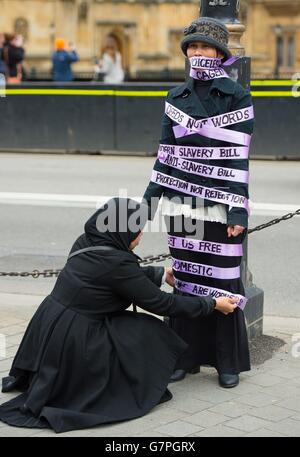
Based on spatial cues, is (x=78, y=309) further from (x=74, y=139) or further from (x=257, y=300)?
(x=74, y=139)

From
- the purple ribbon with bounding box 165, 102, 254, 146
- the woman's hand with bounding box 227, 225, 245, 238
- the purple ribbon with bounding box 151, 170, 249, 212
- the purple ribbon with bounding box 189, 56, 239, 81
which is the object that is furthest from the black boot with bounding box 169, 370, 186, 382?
the purple ribbon with bounding box 189, 56, 239, 81

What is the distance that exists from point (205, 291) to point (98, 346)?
77 cm

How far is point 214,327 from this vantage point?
608 cm

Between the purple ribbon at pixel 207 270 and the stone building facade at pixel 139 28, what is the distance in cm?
A: 3868

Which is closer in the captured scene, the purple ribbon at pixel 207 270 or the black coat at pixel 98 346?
the black coat at pixel 98 346

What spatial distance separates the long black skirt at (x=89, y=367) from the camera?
5.48 meters

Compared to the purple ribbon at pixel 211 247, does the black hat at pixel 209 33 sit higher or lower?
higher

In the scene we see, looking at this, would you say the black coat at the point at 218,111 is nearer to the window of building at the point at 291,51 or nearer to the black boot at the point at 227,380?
the black boot at the point at 227,380

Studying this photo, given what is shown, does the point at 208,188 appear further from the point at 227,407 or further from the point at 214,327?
the point at 227,407

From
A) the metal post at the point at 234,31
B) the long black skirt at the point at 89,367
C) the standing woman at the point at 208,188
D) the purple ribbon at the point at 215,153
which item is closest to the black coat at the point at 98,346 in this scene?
the long black skirt at the point at 89,367

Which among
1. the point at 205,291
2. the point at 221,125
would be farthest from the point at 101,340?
the point at 221,125

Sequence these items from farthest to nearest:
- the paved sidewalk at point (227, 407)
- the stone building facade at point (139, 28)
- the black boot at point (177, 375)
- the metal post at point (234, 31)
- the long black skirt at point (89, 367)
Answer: the stone building facade at point (139, 28)
the metal post at point (234, 31)
the black boot at point (177, 375)
the long black skirt at point (89, 367)
the paved sidewalk at point (227, 407)

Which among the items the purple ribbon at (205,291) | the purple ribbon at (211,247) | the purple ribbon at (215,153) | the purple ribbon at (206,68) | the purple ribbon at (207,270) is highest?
the purple ribbon at (206,68)

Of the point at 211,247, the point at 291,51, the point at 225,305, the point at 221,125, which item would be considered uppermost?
the point at 291,51
